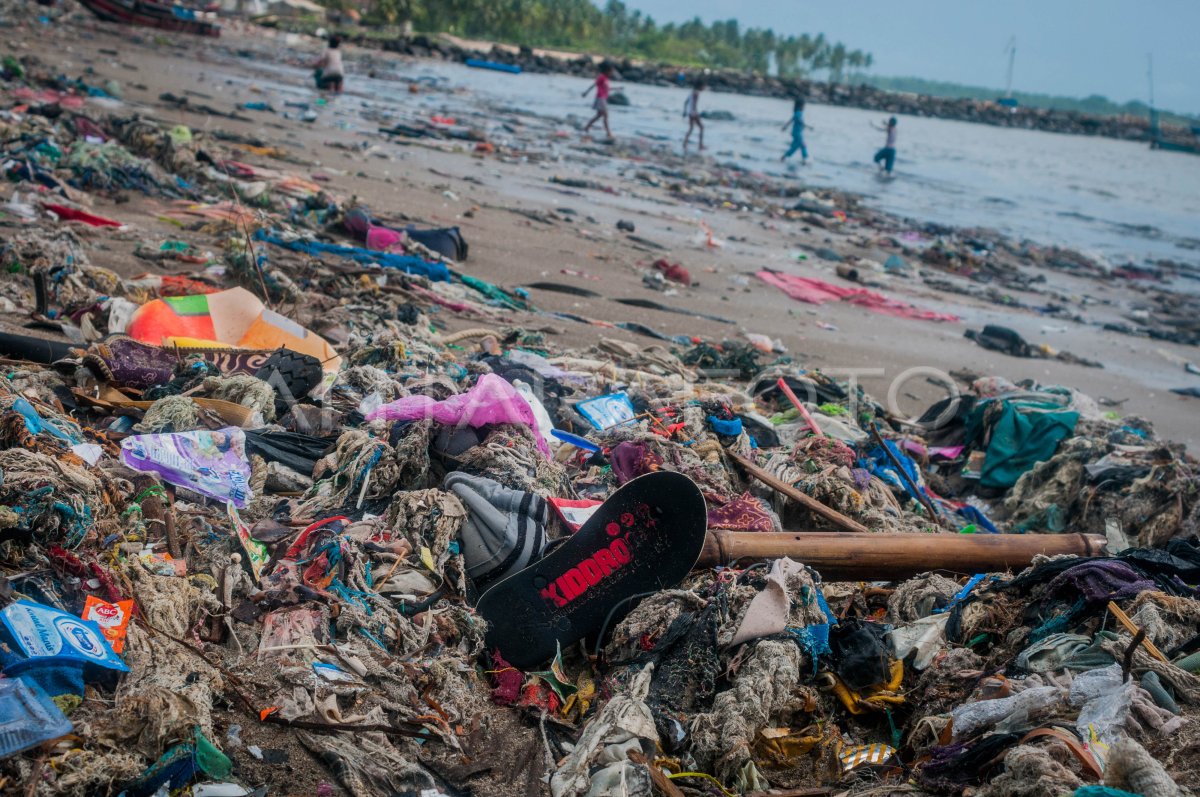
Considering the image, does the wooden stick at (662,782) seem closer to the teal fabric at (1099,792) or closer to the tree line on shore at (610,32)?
the teal fabric at (1099,792)

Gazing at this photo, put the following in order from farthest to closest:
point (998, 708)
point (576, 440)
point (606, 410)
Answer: point (606, 410), point (576, 440), point (998, 708)

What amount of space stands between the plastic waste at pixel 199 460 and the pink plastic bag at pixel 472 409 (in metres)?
0.69

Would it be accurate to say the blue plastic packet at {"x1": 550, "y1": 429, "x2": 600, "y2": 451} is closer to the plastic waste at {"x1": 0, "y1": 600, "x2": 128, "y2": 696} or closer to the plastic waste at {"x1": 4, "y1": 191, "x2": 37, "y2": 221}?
the plastic waste at {"x1": 0, "y1": 600, "x2": 128, "y2": 696}

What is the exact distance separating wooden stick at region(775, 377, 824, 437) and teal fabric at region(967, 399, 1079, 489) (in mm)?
1408

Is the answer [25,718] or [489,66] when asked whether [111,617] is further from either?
[489,66]

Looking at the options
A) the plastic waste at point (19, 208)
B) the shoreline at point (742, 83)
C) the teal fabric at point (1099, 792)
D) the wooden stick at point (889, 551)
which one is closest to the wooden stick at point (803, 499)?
the wooden stick at point (889, 551)

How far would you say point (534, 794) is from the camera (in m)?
2.80

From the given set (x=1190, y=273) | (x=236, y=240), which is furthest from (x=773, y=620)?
(x=1190, y=273)

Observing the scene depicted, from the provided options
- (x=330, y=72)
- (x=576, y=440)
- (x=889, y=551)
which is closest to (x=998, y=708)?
(x=889, y=551)

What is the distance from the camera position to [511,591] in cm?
342

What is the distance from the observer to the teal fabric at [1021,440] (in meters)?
6.30

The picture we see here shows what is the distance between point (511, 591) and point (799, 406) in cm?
296

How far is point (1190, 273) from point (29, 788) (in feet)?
71.3

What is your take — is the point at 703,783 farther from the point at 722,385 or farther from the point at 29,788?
the point at 722,385
